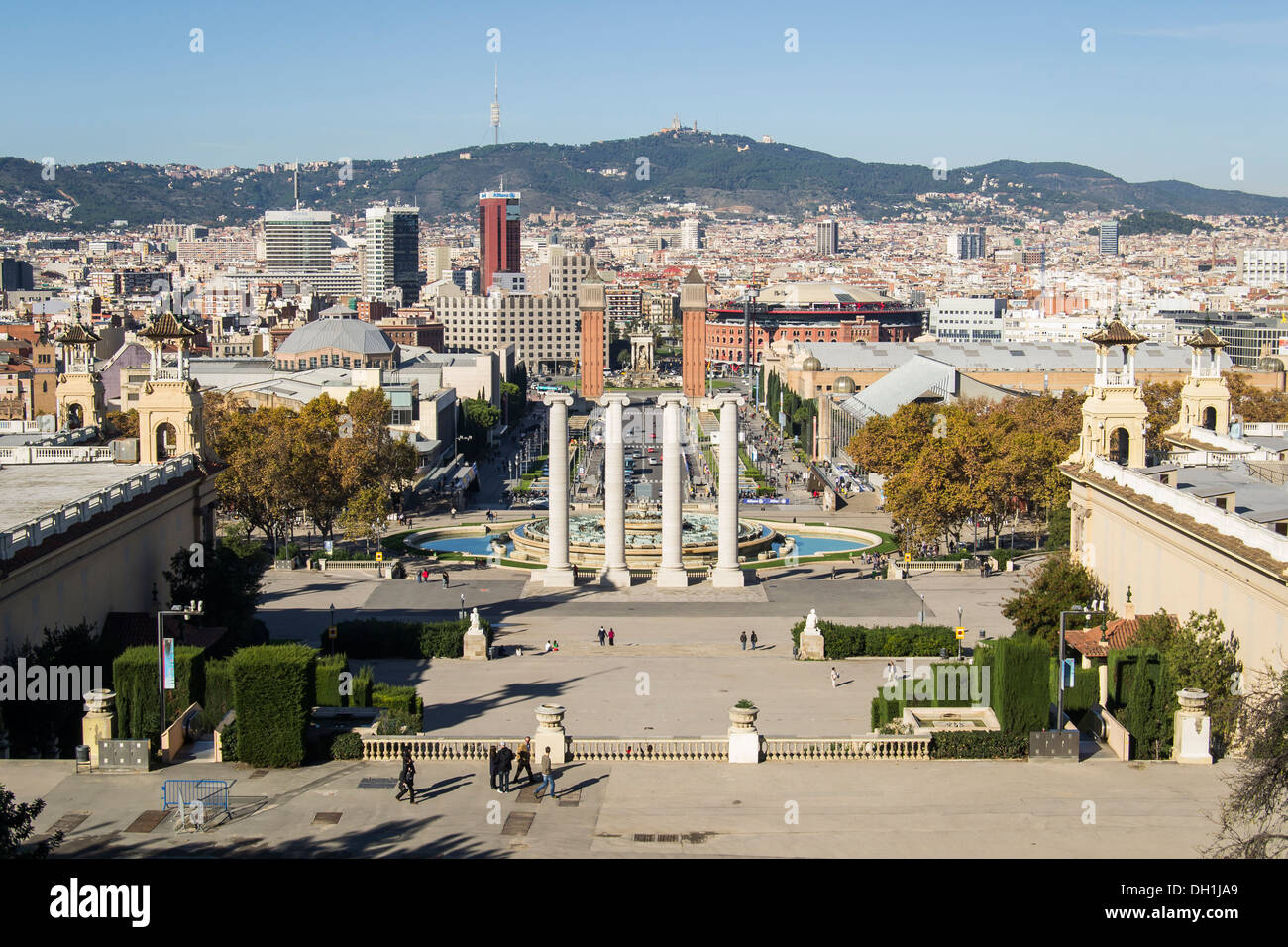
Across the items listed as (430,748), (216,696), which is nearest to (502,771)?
(430,748)

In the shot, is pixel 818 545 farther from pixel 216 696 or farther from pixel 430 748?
pixel 430 748

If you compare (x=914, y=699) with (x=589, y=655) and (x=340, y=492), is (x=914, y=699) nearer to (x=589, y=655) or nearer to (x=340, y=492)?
(x=589, y=655)

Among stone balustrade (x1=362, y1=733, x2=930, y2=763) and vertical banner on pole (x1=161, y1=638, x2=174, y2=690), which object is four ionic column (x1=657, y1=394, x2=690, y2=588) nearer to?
stone balustrade (x1=362, y1=733, x2=930, y2=763)

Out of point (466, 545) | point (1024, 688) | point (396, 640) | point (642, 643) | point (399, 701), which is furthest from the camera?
point (466, 545)

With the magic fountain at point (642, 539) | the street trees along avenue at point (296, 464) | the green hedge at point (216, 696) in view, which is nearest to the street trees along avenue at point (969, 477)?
the magic fountain at point (642, 539)

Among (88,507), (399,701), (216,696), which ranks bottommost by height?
(399,701)
